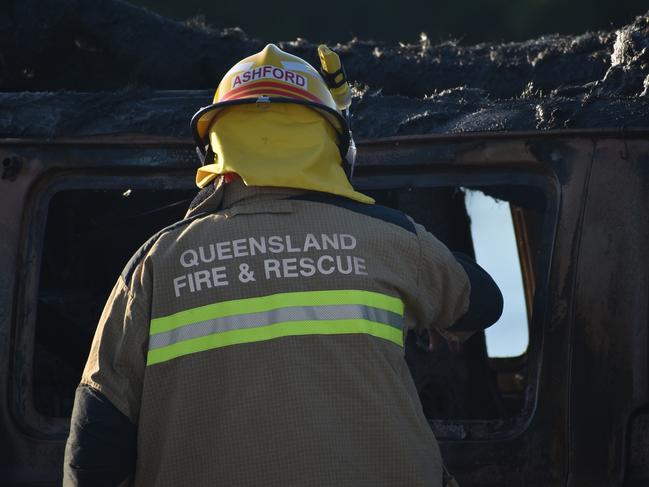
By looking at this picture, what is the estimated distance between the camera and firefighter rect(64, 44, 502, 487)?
7.51 ft

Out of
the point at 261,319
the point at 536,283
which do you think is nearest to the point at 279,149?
the point at 261,319

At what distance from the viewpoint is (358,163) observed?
3066mm

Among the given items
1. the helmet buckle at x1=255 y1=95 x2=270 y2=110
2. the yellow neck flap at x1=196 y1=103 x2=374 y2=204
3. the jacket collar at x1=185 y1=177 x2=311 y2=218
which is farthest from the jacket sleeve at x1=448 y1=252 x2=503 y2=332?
the helmet buckle at x1=255 y1=95 x2=270 y2=110

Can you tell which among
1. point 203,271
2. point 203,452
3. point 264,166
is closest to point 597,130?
point 264,166

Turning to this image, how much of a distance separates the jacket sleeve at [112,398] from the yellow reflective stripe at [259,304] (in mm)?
56

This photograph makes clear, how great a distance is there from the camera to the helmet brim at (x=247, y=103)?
8.34 ft

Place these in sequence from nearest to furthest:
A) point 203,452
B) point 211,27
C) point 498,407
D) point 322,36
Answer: point 203,452 < point 498,407 < point 211,27 < point 322,36

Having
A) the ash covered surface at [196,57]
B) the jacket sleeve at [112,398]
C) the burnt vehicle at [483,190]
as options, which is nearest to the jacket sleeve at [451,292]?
the burnt vehicle at [483,190]

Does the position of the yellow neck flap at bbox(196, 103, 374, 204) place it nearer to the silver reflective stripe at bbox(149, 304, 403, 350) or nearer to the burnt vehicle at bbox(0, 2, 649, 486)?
the silver reflective stripe at bbox(149, 304, 403, 350)

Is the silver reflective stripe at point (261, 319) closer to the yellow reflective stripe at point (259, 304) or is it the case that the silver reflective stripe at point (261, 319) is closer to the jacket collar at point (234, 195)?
the yellow reflective stripe at point (259, 304)

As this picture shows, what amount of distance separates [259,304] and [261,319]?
3 cm

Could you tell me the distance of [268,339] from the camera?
2.32 meters

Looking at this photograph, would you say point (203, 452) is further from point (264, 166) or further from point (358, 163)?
point (358, 163)

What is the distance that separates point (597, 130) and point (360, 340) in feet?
3.26
